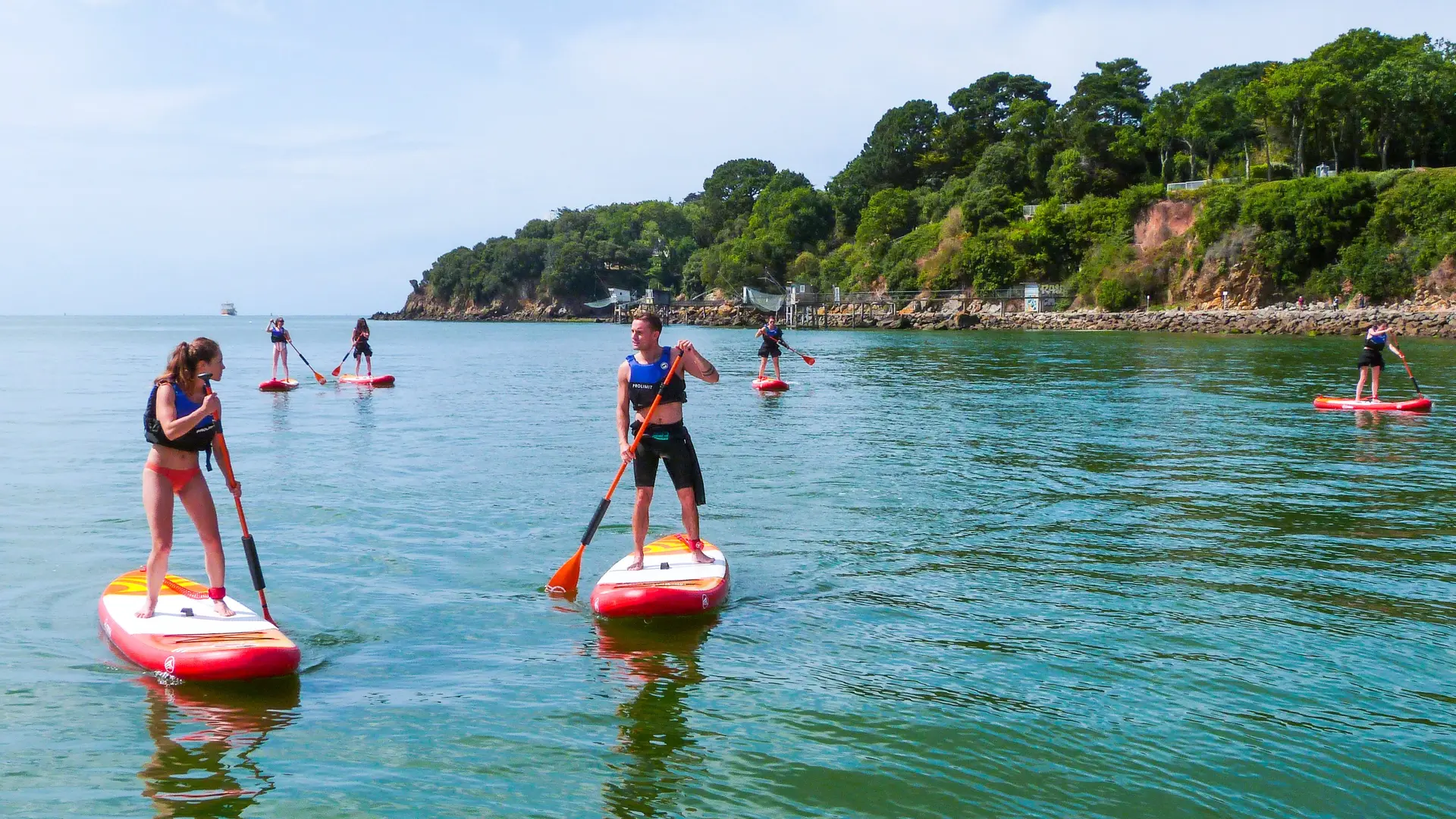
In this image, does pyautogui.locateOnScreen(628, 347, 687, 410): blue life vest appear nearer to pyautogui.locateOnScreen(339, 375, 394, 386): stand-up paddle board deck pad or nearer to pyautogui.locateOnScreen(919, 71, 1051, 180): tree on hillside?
pyautogui.locateOnScreen(339, 375, 394, 386): stand-up paddle board deck pad

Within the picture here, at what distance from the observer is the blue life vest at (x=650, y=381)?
9.02 m

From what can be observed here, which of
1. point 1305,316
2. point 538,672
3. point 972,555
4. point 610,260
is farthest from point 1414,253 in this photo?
point 610,260

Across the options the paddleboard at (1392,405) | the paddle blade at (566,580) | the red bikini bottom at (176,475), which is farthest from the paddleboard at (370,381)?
the red bikini bottom at (176,475)

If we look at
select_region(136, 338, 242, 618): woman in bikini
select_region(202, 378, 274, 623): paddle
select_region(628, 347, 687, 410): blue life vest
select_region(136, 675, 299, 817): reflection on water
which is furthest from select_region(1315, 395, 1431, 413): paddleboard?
select_region(136, 338, 242, 618): woman in bikini

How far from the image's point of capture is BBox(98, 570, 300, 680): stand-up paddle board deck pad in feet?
23.5

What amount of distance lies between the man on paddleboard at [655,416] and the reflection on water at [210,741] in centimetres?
313

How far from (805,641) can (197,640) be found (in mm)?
4274

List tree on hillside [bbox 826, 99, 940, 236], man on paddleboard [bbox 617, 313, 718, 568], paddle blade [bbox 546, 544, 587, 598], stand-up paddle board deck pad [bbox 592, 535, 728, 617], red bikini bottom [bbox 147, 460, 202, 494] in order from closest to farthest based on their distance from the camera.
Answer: red bikini bottom [bbox 147, 460, 202, 494] → stand-up paddle board deck pad [bbox 592, 535, 728, 617] → man on paddleboard [bbox 617, 313, 718, 568] → paddle blade [bbox 546, 544, 587, 598] → tree on hillside [bbox 826, 99, 940, 236]

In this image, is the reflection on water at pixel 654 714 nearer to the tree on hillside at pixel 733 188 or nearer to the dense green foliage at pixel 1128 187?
the dense green foliage at pixel 1128 187

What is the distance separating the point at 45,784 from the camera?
5840 millimetres

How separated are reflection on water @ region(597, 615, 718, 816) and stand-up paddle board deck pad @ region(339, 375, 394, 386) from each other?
2595cm

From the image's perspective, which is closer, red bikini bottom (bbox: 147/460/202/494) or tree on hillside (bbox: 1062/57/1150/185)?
red bikini bottom (bbox: 147/460/202/494)

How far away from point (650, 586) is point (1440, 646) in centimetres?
584

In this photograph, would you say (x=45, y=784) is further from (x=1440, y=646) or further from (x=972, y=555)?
(x=1440, y=646)
